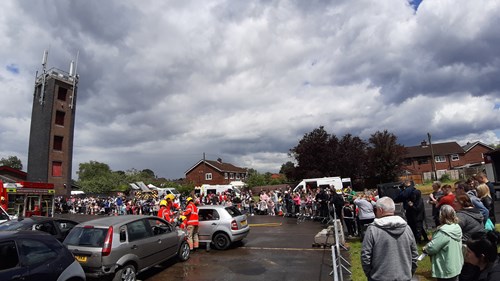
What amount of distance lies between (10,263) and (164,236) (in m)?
4.50

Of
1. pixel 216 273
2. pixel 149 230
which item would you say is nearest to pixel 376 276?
pixel 216 273

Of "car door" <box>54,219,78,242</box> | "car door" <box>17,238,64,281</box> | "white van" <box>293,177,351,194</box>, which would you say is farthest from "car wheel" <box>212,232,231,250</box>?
"white van" <box>293,177,351,194</box>

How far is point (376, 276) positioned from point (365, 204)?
7497 millimetres

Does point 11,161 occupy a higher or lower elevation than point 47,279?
higher

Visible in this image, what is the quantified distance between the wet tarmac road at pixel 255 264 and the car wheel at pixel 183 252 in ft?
0.47

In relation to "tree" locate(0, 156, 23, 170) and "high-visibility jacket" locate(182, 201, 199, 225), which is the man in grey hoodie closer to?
"high-visibility jacket" locate(182, 201, 199, 225)

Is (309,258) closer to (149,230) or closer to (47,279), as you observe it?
(149,230)

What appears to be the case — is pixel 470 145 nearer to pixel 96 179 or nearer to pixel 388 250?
pixel 388 250

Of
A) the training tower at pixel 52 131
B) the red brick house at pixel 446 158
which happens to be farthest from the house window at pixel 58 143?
the red brick house at pixel 446 158

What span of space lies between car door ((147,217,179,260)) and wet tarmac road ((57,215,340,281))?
0.52 m

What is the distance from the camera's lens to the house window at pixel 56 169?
38.7 m

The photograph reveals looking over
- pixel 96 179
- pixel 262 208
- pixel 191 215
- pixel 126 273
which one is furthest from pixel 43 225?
pixel 96 179

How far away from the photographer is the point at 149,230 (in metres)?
→ 8.38

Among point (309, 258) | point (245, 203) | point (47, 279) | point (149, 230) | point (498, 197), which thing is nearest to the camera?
point (47, 279)
